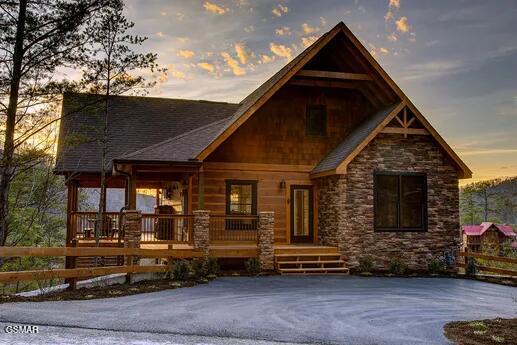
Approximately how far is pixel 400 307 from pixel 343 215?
6.15 m

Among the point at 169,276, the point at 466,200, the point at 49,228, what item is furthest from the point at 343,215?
the point at 466,200

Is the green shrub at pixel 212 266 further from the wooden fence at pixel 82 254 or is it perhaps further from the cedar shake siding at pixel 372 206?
the cedar shake siding at pixel 372 206

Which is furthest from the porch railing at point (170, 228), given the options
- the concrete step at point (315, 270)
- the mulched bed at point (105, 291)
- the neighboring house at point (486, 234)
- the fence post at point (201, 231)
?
the neighboring house at point (486, 234)

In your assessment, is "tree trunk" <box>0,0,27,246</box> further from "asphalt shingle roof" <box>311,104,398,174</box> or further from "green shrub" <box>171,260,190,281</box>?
"asphalt shingle roof" <box>311,104,398,174</box>

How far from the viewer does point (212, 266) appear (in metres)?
14.4

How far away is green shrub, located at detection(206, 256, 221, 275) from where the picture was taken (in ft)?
46.8

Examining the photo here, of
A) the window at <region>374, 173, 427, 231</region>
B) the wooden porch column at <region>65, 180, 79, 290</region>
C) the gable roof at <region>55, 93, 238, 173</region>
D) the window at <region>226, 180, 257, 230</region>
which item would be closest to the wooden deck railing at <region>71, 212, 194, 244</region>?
the wooden porch column at <region>65, 180, 79, 290</region>

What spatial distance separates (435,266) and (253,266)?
6.38 metres

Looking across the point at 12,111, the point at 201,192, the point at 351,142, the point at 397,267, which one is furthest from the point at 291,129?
the point at 12,111

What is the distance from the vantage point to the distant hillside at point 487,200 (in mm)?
54062

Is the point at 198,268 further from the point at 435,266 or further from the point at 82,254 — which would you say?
the point at 435,266

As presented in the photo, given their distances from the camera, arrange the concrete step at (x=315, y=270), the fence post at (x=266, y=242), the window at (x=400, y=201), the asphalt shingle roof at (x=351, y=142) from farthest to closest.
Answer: the window at (x=400, y=201) < the asphalt shingle roof at (x=351, y=142) < the fence post at (x=266, y=242) < the concrete step at (x=315, y=270)

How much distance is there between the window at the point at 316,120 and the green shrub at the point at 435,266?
6103 millimetres

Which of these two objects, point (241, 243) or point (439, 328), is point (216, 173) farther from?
point (439, 328)
